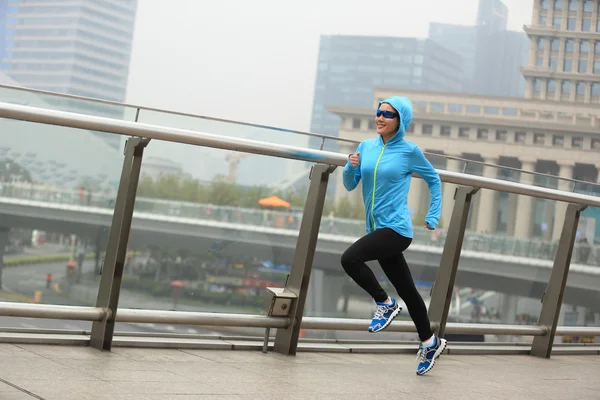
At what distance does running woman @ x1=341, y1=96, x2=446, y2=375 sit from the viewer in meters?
4.67

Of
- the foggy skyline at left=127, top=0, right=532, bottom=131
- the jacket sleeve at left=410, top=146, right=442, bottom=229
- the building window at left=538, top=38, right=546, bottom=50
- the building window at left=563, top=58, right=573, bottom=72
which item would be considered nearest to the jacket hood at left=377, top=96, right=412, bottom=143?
the jacket sleeve at left=410, top=146, right=442, bottom=229

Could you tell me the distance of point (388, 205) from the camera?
468 cm

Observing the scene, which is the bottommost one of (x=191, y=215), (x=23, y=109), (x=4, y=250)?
(x=4, y=250)

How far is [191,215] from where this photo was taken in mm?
5199

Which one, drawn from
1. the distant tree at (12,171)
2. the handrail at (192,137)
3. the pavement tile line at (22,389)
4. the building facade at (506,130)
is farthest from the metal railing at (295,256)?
the building facade at (506,130)

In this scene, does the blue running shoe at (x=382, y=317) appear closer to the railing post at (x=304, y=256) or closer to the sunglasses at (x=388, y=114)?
the railing post at (x=304, y=256)

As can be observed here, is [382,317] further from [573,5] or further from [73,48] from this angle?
[73,48]

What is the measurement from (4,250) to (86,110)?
0.78 m

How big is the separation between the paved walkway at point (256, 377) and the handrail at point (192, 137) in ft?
3.49

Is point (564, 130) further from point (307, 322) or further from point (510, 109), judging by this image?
point (307, 322)

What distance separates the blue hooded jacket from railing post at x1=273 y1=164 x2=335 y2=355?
0.79 feet

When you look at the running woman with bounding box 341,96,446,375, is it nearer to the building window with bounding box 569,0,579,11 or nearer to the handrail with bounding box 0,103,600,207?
the handrail with bounding box 0,103,600,207

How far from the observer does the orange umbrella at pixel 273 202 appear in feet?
18.6

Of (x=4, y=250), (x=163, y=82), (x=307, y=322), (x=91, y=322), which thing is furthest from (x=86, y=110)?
(x=163, y=82)
